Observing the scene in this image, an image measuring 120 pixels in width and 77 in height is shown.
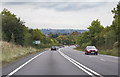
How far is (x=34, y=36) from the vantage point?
301ft

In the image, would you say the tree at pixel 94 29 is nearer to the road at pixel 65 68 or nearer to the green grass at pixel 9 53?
the green grass at pixel 9 53

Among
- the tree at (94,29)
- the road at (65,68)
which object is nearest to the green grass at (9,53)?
the road at (65,68)

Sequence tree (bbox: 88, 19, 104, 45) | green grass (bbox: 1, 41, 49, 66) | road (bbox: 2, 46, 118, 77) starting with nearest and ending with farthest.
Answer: road (bbox: 2, 46, 118, 77)
green grass (bbox: 1, 41, 49, 66)
tree (bbox: 88, 19, 104, 45)

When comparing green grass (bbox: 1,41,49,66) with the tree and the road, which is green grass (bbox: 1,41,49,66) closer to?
the road

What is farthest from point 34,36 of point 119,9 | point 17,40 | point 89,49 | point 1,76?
point 1,76

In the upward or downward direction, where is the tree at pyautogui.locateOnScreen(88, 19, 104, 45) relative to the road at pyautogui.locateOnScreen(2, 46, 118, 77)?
upward

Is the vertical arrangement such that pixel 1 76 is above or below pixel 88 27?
below

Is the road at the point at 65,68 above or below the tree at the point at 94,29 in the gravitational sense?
below

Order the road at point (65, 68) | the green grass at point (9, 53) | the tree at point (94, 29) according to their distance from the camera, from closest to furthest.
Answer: the road at point (65, 68) → the green grass at point (9, 53) → the tree at point (94, 29)

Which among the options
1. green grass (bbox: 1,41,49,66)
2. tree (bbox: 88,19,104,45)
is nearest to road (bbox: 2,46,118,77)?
green grass (bbox: 1,41,49,66)

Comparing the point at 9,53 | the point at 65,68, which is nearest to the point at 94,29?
the point at 9,53

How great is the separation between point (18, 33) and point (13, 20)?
11.5ft

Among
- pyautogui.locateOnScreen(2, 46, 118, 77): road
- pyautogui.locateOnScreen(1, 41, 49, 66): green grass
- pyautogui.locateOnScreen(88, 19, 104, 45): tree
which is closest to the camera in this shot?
pyautogui.locateOnScreen(2, 46, 118, 77): road

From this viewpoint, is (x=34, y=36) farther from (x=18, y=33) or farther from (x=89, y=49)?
(x=89, y=49)
